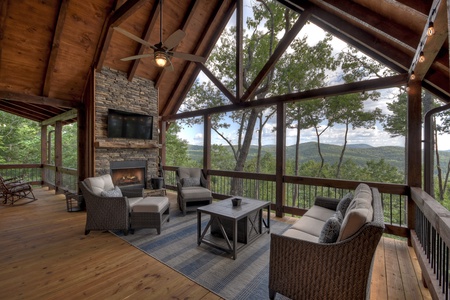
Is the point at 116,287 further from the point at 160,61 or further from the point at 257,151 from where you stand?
the point at 257,151

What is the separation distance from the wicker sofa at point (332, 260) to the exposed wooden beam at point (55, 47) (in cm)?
576

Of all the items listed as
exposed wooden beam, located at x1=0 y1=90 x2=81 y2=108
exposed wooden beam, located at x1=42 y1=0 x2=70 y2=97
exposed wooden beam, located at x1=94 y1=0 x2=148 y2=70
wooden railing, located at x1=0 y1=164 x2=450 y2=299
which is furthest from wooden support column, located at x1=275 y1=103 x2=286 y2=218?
exposed wooden beam, located at x1=0 y1=90 x2=81 y2=108

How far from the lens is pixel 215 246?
3.05 metres

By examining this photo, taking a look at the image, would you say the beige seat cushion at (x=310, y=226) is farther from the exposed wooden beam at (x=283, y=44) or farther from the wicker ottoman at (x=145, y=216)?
the exposed wooden beam at (x=283, y=44)

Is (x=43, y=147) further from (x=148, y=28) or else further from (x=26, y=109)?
(x=148, y=28)

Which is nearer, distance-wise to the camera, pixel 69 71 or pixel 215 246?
pixel 215 246

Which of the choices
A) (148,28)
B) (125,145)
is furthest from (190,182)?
(148,28)

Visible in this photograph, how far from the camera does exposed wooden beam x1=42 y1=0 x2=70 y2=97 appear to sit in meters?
4.12

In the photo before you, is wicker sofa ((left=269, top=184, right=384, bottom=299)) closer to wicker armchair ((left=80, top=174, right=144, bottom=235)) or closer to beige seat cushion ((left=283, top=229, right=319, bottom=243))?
beige seat cushion ((left=283, top=229, right=319, bottom=243))

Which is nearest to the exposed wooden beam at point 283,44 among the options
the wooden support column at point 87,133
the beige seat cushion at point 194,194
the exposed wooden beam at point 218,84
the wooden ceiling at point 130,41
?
the wooden ceiling at point 130,41

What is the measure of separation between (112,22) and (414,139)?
646cm

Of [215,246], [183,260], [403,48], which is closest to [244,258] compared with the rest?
[215,246]

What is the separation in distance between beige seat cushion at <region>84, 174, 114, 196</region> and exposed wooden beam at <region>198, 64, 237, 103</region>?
11.8ft

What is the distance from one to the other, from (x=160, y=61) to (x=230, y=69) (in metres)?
4.67
